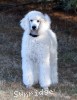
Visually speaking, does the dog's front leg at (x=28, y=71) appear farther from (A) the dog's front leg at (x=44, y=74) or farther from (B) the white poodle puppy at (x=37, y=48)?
(A) the dog's front leg at (x=44, y=74)

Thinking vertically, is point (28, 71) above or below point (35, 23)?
below

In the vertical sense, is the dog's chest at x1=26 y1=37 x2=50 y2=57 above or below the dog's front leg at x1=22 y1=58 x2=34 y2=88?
above

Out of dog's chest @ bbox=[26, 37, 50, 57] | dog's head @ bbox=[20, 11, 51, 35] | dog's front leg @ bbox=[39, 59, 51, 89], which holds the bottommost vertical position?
dog's front leg @ bbox=[39, 59, 51, 89]

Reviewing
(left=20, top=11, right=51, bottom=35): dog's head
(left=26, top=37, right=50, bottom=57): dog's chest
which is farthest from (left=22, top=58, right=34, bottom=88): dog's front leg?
(left=20, top=11, right=51, bottom=35): dog's head

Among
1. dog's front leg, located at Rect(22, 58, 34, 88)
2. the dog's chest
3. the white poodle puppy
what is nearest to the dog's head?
the white poodle puppy

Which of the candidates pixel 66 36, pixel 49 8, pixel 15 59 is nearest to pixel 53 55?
pixel 15 59

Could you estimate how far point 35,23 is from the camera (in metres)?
5.76

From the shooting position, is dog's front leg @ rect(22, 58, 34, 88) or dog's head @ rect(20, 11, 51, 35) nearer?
dog's head @ rect(20, 11, 51, 35)

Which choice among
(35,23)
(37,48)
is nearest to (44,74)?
(37,48)

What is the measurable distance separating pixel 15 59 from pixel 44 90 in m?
2.09

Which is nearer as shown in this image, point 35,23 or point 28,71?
point 35,23

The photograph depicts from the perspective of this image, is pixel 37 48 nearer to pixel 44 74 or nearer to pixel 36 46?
pixel 36 46

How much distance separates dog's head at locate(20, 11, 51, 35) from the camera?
18.9ft

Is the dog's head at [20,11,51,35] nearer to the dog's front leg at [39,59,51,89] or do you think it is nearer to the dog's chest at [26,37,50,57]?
the dog's chest at [26,37,50,57]
